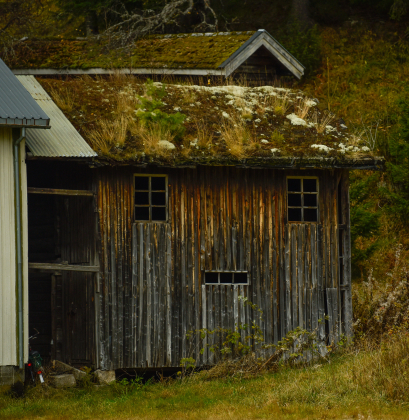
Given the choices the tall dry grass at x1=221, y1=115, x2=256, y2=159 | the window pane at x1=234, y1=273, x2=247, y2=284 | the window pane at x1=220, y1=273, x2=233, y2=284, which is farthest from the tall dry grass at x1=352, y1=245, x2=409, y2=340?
the tall dry grass at x1=221, y1=115, x2=256, y2=159

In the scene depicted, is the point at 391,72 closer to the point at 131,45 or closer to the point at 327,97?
the point at 327,97

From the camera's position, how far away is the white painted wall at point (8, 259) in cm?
1355

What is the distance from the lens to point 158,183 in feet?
53.2

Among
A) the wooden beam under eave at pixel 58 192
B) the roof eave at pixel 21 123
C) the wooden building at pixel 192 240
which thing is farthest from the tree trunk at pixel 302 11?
the roof eave at pixel 21 123

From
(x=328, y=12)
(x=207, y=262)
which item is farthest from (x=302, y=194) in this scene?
(x=328, y=12)

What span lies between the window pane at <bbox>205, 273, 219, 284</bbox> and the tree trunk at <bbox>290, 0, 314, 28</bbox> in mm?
20144

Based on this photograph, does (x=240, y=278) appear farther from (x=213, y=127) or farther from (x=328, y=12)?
(x=328, y=12)

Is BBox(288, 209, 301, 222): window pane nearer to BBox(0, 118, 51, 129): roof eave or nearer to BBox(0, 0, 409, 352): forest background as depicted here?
BBox(0, 0, 409, 352): forest background

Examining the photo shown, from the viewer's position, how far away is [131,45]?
76.5 feet

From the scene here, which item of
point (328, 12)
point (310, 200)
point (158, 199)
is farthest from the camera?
point (328, 12)

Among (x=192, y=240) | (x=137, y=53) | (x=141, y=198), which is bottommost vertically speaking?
(x=192, y=240)

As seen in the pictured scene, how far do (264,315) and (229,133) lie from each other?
13.4 ft

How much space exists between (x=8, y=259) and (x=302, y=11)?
24047 millimetres

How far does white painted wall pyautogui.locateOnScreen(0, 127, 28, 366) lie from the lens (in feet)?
44.5
